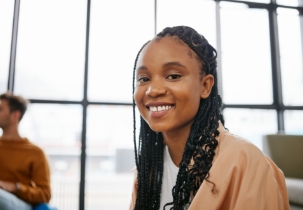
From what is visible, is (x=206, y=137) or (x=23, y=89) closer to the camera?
(x=206, y=137)

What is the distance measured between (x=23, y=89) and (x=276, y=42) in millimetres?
3070

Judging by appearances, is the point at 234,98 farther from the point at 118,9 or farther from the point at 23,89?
the point at 23,89

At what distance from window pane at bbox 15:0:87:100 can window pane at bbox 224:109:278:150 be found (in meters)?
1.74

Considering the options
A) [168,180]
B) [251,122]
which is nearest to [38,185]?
[168,180]

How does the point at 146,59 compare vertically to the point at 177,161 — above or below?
above

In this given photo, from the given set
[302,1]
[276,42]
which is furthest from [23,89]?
[302,1]

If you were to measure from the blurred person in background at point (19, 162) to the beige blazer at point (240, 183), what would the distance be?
1.64 m

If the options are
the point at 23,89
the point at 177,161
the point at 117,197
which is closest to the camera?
the point at 177,161

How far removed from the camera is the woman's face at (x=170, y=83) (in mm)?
887

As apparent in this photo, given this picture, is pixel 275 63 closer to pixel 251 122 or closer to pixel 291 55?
pixel 291 55

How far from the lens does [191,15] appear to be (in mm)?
3334

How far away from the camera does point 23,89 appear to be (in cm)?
281

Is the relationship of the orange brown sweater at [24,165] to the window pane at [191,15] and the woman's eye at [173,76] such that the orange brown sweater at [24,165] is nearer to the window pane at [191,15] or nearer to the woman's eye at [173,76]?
the woman's eye at [173,76]

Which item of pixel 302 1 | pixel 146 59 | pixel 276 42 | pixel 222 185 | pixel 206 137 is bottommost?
pixel 222 185
